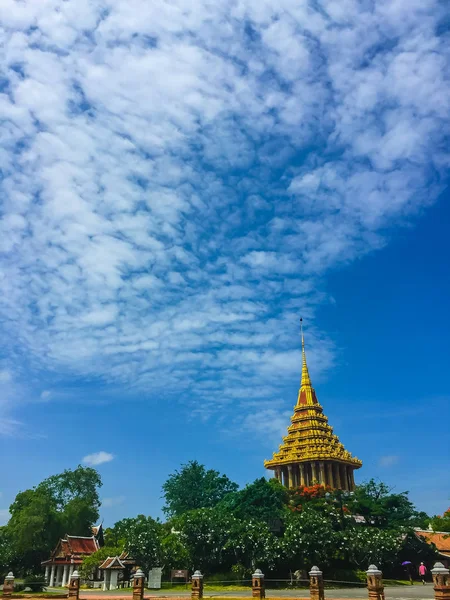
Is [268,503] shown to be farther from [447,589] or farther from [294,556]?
[447,589]

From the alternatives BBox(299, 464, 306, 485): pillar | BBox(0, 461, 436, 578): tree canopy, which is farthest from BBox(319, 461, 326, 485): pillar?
BBox(0, 461, 436, 578): tree canopy

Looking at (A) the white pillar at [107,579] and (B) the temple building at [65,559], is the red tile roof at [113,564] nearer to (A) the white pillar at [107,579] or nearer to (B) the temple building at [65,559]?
(A) the white pillar at [107,579]

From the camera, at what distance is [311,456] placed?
3027 inches

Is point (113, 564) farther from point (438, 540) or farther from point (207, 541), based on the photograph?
point (438, 540)

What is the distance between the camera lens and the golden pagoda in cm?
7694

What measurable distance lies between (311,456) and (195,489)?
1728 centimetres

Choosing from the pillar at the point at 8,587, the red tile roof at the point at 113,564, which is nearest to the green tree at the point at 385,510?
the red tile roof at the point at 113,564

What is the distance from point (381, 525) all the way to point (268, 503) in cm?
1147

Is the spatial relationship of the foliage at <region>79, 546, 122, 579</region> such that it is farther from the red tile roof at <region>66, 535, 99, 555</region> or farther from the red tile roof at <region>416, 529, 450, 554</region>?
the red tile roof at <region>416, 529, 450, 554</region>

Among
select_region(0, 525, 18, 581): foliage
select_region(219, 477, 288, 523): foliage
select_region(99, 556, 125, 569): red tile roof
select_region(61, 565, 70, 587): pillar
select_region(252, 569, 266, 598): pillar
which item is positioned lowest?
select_region(252, 569, 266, 598): pillar

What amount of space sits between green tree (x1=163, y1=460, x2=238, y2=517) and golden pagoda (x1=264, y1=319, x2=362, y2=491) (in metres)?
10.7

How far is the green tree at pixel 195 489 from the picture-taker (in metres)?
71.6

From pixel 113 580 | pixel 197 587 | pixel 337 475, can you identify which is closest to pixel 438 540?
pixel 337 475

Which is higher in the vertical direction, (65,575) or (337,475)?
(337,475)
